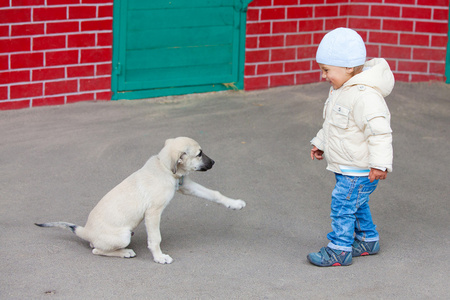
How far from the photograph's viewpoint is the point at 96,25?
745cm

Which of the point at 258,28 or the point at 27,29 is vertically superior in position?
the point at 258,28

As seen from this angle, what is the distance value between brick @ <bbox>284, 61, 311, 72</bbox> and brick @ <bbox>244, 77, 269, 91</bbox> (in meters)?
0.33

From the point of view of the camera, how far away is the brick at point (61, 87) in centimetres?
736

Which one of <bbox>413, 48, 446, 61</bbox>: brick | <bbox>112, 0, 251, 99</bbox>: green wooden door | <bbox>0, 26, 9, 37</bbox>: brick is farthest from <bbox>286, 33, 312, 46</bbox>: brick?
<bbox>0, 26, 9, 37</bbox>: brick

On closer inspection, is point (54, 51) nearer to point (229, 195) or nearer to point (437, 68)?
point (229, 195)

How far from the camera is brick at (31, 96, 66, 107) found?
289 inches

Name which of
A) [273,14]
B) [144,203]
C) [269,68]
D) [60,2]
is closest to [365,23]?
[273,14]

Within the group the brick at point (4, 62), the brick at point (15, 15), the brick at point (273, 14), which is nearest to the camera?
the brick at point (15, 15)

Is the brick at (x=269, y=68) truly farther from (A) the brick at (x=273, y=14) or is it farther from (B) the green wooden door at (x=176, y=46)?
(A) the brick at (x=273, y=14)

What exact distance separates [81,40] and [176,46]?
1143 mm

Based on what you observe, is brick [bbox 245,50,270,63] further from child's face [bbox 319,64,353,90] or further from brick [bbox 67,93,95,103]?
child's face [bbox 319,64,353,90]

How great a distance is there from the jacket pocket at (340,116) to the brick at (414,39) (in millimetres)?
4845

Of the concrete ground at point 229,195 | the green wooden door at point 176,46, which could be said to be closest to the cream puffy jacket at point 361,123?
the concrete ground at point 229,195

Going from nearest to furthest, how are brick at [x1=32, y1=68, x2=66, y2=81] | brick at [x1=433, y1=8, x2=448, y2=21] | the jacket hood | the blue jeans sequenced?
the jacket hood → the blue jeans → brick at [x1=32, y1=68, x2=66, y2=81] → brick at [x1=433, y1=8, x2=448, y2=21]
